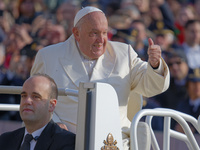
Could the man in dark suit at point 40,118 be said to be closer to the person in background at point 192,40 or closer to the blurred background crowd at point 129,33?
the blurred background crowd at point 129,33

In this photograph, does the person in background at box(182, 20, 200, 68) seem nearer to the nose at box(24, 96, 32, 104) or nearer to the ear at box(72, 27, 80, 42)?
the ear at box(72, 27, 80, 42)

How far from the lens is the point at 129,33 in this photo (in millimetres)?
9328

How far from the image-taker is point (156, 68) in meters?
5.21

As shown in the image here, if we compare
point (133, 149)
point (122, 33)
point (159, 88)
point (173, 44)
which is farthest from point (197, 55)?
point (133, 149)

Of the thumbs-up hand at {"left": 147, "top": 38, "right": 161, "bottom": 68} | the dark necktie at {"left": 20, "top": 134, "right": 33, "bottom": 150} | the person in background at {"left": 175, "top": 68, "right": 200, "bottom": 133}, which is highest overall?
the person in background at {"left": 175, "top": 68, "right": 200, "bottom": 133}

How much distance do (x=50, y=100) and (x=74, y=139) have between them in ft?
1.03

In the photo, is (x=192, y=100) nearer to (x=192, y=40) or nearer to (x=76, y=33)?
(x=192, y=40)

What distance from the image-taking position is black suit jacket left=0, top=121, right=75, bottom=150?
3921mm

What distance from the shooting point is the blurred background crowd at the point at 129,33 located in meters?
8.64

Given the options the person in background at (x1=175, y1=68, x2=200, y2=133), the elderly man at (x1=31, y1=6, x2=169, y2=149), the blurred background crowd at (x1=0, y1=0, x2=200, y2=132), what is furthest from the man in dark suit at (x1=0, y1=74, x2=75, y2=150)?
the person in background at (x1=175, y1=68, x2=200, y2=133)

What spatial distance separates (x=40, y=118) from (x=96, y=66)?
1565 millimetres

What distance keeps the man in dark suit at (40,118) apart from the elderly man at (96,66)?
106 cm

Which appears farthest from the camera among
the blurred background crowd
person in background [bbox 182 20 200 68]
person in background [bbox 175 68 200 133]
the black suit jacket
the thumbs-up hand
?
person in background [bbox 182 20 200 68]

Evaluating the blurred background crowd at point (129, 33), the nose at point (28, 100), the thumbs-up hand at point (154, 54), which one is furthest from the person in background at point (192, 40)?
the nose at point (28, 100)
